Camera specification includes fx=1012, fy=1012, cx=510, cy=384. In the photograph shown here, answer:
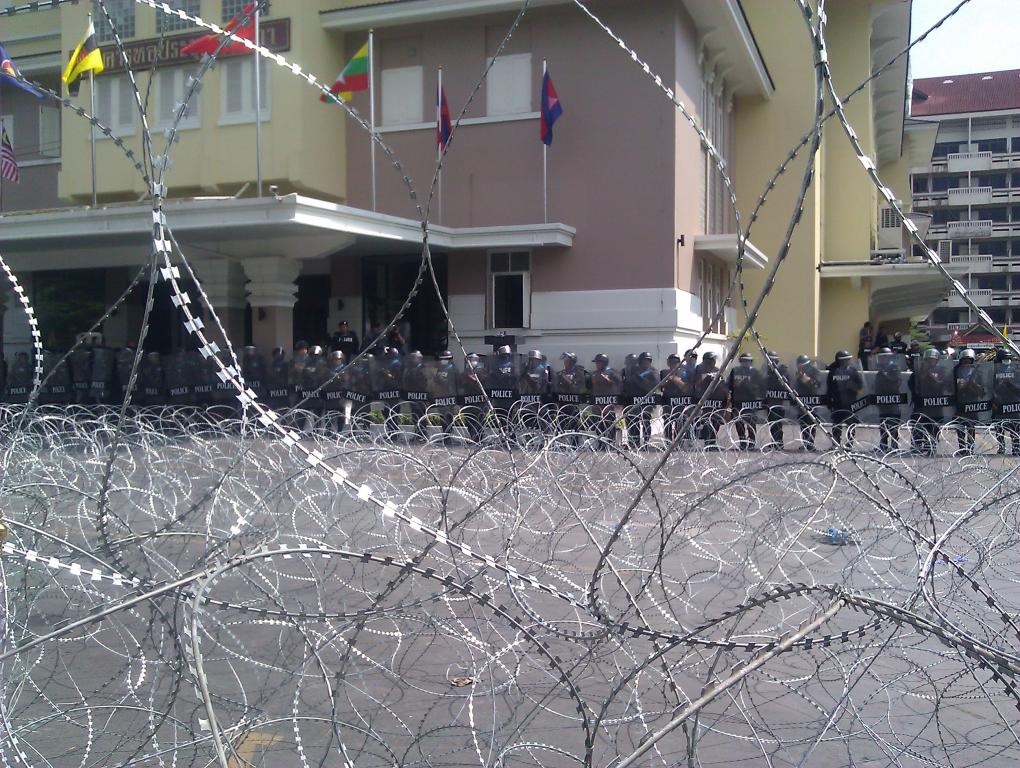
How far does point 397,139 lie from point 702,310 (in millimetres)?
6748

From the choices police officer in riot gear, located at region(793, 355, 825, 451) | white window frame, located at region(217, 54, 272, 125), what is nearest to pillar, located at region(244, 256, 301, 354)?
white window frame, located at region(217, 54, 272, 125)

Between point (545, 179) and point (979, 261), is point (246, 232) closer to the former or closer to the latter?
point (545, 179)

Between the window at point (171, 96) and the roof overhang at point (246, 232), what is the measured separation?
8.97ft

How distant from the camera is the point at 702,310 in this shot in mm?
19906

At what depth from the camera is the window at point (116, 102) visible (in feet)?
66.3

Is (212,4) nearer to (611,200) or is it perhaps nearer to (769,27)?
(611,200)

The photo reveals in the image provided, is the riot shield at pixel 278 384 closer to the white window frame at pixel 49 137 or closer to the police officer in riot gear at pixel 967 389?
the police officer in riot gear at pixel 967 389

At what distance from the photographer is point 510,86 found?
18516 mm

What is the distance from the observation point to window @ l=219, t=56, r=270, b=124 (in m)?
19.2

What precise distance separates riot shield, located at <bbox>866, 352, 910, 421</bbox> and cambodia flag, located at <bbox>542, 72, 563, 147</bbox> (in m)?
7.10

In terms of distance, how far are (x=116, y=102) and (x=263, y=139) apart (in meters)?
3.54

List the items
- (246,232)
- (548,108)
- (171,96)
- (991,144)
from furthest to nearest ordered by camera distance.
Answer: (991,144) → (171,96) → (548,108) → (246,232)

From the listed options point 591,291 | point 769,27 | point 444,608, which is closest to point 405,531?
point 444,608

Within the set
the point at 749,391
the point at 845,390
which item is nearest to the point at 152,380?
the point at 749,391
